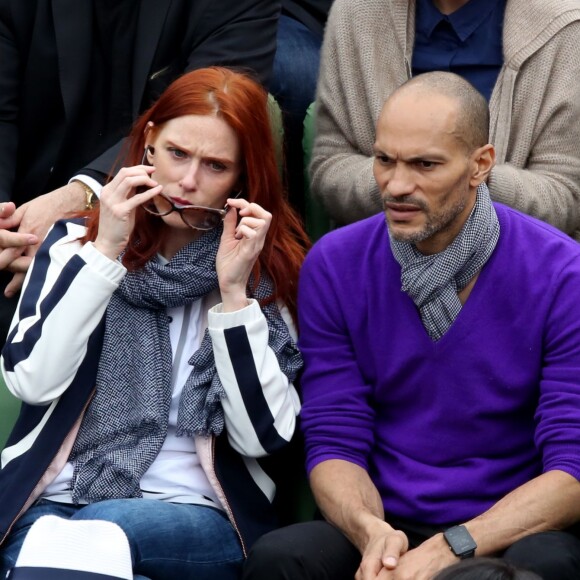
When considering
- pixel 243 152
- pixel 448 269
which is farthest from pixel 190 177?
pixel 448 269

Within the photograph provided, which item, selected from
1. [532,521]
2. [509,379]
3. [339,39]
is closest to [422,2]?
[339,39]

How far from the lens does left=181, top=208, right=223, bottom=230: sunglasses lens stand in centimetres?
362

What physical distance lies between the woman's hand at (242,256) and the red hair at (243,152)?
16cm

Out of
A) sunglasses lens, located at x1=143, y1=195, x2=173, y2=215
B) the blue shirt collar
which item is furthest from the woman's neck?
the blue shirt collar

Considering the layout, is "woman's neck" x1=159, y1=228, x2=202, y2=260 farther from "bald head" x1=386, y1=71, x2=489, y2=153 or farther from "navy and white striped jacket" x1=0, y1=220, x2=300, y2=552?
"bald head" x1=386, y1=71, x2=489, y2=153

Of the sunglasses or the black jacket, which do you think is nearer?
the sunglasses

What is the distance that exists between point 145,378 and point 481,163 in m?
0.95

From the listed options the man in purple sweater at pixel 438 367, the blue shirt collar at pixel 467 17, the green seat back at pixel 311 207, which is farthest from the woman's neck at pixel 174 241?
the blue shirt collar at pixel 467 17

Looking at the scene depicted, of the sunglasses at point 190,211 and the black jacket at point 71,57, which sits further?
the black jacket at point 71,57

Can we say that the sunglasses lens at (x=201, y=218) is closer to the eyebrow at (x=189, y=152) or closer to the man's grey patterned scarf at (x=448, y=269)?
the eyebrow at (x=189, y=152)

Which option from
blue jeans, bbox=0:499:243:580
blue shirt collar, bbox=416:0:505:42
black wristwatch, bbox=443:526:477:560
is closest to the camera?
black wristwatch, bbox=443:526:477:560

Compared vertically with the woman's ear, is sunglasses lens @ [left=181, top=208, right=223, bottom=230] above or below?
below

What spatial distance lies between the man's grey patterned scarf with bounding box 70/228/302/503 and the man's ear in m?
0.61

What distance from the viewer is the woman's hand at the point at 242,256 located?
3.48 meters
